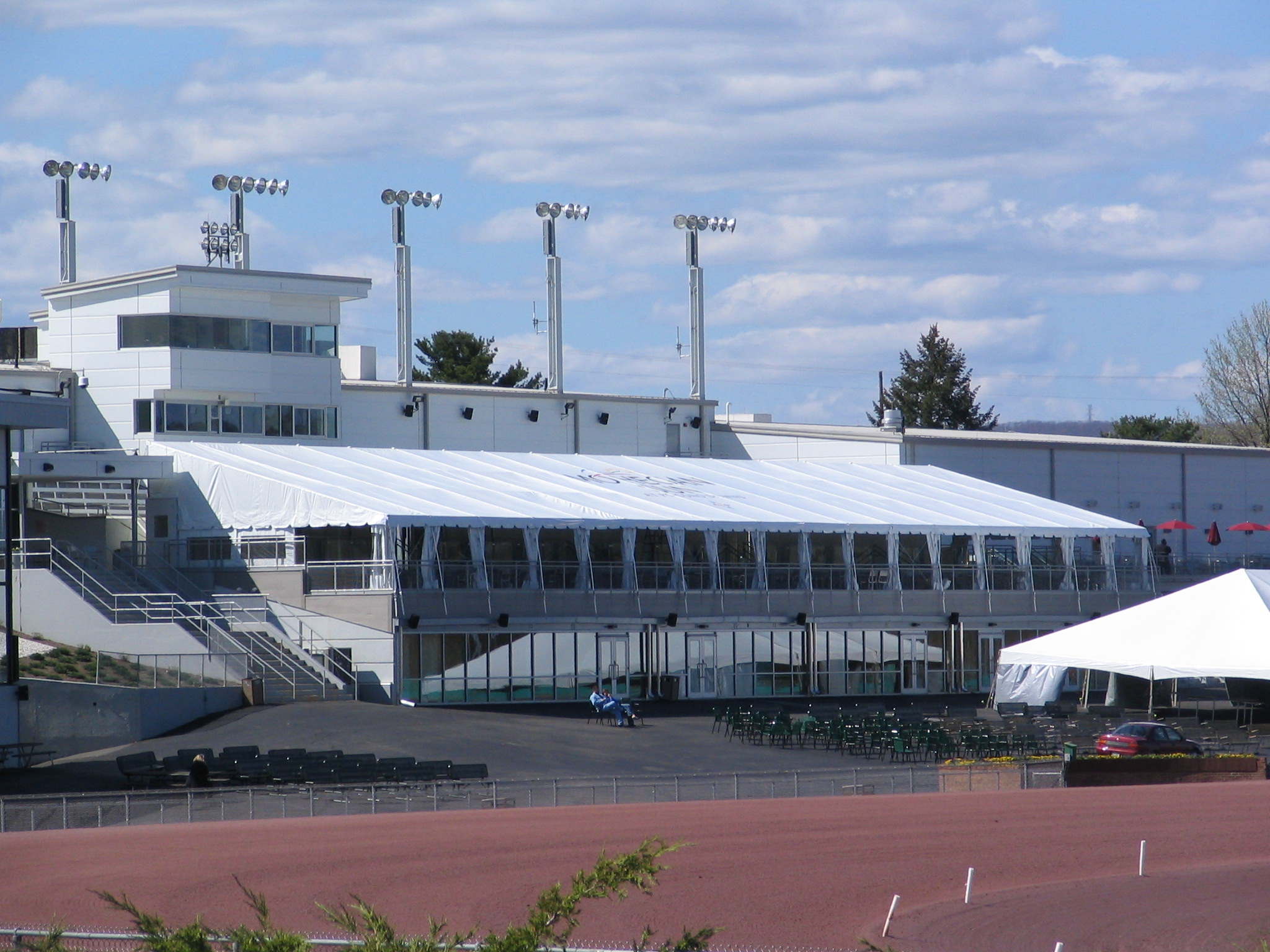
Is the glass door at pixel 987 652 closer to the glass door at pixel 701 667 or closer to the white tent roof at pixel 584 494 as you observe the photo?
the white tent roof at pixel 584 494

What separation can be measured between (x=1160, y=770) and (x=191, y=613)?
2445cm

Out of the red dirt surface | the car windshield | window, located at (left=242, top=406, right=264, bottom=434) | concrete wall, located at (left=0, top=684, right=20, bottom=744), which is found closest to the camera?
the red dirt surface

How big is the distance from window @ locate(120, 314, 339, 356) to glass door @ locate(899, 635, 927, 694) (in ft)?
71.4

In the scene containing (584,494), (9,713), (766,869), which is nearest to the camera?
(766,869)

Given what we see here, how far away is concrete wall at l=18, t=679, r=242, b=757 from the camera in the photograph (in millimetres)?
37438

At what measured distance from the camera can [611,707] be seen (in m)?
43.4

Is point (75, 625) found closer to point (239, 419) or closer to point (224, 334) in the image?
point (239, 419)

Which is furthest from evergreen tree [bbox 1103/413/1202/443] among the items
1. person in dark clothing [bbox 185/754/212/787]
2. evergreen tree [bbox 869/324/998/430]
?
person in dark clothing [bbox 185/754/212/787]

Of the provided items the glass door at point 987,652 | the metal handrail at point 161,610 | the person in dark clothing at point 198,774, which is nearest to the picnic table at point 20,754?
the person in dark clothing at point 198,774

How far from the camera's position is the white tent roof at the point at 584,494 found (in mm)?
47344

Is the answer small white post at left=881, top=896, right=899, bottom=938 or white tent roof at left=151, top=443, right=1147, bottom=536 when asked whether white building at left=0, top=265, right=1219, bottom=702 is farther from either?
small white post at left=881, top=896, right=899, bottom=938

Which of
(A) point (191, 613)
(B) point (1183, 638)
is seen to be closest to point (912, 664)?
(B) point (1183, 638)

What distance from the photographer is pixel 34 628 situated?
45.8 metres

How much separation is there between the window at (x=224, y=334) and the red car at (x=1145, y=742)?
105ft
